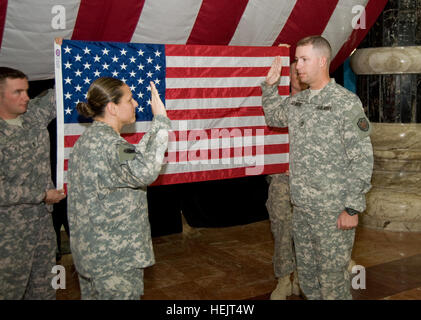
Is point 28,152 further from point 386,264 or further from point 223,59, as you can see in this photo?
point 386,264

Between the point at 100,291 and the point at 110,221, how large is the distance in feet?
0.97

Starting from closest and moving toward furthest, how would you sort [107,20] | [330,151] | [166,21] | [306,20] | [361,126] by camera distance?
[361,126] < [330,151] < [107,20] < [166,21] < [306,20]

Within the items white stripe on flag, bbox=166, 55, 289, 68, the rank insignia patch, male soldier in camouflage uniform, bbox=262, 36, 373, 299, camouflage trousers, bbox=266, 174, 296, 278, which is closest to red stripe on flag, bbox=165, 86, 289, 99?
white stripe on flag, bbox=166, 55, 289, 68

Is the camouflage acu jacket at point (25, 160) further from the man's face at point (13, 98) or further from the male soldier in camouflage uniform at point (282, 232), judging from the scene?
the male soldier in camouflage uniform at point (282, 232)

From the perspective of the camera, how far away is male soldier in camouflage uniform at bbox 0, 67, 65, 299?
2.50 m

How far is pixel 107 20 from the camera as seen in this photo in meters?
2.95

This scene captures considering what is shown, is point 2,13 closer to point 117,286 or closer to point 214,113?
point 214,113

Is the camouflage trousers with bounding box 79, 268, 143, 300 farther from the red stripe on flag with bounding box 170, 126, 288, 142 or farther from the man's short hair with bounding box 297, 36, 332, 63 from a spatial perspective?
the man's short hair with bounding box 297, 36, 332, 63

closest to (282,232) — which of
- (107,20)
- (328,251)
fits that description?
(328,251)

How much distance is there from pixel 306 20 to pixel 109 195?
230 cm

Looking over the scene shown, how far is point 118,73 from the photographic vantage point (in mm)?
2936

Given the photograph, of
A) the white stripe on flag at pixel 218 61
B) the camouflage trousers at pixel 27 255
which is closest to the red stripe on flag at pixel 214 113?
the white stripe on flag at pixel 218 61

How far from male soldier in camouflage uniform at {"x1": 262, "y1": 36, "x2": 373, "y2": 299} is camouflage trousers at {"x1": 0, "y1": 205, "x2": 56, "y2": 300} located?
1.40 metres

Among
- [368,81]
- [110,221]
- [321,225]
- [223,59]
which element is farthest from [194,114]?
[368,81]
